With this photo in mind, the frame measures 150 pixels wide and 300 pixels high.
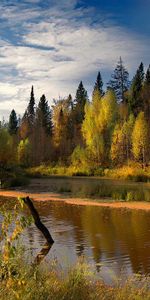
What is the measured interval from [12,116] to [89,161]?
43914 millimetres

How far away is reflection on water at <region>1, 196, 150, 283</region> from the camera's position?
432 inches

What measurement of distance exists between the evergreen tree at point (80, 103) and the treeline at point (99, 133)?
155mm

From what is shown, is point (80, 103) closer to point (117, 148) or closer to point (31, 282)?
point (117, 148)

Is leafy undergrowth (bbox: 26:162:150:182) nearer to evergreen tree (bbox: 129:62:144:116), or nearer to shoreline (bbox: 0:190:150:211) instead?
evergreen tree (bbox: 129:62:144:116)

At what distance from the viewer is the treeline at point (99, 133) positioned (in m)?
51.0

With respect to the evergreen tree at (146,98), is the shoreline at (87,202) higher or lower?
lower

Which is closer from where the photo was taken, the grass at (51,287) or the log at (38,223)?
the grass at (51,287)

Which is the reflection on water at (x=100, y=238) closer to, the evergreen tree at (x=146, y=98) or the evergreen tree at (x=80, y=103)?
the evergreen tree at (x=146, y=98)

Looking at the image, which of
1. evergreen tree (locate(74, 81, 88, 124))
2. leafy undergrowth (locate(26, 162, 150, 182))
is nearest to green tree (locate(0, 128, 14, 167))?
leafy undergrowth (locate(26, 162, 150, 182))

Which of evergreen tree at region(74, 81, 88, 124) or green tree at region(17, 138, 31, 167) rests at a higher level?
evergreen tree at region(74, 81, 88, 124)

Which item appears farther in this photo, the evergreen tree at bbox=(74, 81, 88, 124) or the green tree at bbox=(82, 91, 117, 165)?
the evergreen tree at bbox=(74, 81, 88, 124)

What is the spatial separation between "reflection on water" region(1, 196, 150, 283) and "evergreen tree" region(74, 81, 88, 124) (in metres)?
53.0

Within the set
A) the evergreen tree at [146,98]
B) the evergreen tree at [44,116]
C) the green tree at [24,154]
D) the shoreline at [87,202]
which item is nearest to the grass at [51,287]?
the shoreline at [87,202]

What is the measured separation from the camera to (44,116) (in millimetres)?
79562
